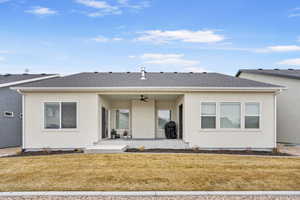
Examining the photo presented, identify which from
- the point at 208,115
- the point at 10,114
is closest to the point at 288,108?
the point at 208,115

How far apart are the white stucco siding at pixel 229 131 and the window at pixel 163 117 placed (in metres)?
5.66

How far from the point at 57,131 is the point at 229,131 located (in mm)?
7987

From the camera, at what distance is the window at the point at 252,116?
15.0 m

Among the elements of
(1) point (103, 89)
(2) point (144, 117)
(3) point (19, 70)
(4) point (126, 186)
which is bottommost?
(4) point (126, 186)

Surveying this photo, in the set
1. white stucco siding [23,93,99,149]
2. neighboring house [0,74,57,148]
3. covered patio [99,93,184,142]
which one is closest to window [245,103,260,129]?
covered patio [99,93,184,142]

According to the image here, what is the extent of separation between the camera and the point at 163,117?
67.9 feet

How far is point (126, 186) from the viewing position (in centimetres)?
731

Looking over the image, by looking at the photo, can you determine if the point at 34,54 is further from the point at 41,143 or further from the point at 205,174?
the point at 205,174

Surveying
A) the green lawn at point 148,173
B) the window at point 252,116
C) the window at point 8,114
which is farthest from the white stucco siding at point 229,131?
the window at point 8,114

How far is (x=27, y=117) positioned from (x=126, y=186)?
932 cm

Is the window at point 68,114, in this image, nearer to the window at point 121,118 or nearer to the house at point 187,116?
the house at point 187,116

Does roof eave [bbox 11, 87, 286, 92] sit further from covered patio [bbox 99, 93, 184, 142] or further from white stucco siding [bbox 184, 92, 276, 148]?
covered patio [bbox 99, 93, 184, 142]

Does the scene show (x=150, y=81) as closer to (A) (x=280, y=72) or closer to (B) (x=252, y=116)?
(B) (x=252, y=116)

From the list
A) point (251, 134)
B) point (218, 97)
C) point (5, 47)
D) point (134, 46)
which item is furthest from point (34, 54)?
point (251, 134)
